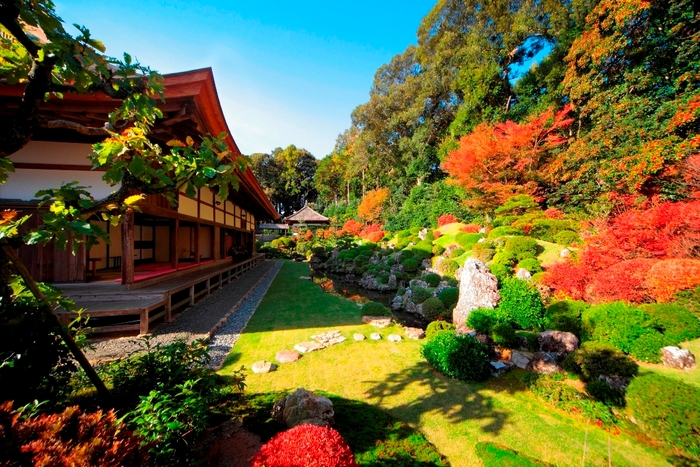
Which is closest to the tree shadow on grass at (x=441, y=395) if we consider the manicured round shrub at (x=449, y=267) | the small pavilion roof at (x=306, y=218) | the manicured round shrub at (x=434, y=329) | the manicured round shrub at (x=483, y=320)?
the manicured round shrub at (x=483, y=320)

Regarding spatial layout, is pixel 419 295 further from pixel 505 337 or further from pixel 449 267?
pixel 505 337

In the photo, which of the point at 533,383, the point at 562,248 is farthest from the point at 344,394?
the point at 562,248

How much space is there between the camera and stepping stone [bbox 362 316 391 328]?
6.48 metres

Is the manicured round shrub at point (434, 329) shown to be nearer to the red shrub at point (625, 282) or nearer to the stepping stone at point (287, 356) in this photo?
the stepping stone at point (287, 356)

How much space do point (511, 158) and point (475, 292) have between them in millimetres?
11035

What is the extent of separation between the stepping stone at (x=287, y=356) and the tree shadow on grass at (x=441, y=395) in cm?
143

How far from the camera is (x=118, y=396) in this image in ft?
7.62

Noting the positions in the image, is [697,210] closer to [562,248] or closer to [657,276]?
[657,276]

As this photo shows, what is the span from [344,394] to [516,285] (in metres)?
5.16

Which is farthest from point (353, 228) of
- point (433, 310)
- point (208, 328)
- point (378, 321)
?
point (208, 328)

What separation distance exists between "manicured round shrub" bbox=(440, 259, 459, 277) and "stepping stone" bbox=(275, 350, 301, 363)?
7737mm

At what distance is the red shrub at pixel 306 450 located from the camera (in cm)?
162

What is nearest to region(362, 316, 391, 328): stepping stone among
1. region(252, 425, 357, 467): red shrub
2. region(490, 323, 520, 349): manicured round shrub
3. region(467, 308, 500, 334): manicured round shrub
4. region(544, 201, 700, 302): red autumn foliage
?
region(467, 308, 500, 334): manicured round shrub

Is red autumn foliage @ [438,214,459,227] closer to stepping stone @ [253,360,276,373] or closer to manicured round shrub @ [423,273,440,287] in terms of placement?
manicured round shrub @ [423,273,440,287]
